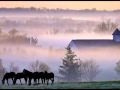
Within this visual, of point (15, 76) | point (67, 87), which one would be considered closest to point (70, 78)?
point (15, 76)

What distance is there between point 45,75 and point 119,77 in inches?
5483

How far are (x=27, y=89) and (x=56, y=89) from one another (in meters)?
2.59

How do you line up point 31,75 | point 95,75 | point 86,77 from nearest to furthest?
point 31,75 < point 86,77 < point 95,75

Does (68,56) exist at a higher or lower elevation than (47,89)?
higher

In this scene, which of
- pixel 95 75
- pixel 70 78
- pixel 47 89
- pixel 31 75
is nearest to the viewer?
pixel 47 89

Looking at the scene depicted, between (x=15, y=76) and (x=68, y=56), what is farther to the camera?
(x=68, y=56)

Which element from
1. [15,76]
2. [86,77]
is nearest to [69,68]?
[86,77]

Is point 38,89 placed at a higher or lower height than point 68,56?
lower

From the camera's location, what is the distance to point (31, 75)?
59.2 meters

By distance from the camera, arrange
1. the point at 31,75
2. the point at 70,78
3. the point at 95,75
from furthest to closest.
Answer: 1. the point at 95,75
2. the point at 70,78
3. the point at 31,75

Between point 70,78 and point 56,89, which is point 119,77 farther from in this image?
point 56,89

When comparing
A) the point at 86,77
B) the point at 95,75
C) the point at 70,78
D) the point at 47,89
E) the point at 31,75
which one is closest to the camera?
the point at 47,89

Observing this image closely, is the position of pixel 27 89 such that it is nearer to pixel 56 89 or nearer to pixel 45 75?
pixel 56 89

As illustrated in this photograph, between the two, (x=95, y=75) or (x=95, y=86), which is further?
(x=95, y=75)
